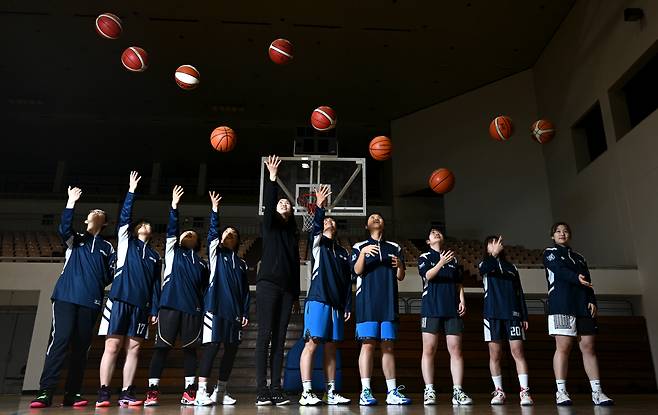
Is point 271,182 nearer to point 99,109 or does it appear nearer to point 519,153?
point 519,153

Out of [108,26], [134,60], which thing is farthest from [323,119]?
[108,26]

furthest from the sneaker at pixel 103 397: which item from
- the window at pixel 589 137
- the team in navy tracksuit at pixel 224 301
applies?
the window at pixel 589 137

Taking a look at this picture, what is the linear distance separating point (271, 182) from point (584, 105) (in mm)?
9128

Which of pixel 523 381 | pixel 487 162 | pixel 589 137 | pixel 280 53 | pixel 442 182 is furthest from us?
pixel 487 162

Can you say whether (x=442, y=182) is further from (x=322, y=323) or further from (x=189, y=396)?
(x=189, y=396)

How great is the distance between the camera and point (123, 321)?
3900mm

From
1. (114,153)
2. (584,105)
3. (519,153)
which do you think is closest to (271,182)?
(584,105)

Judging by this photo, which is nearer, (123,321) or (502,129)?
(123,321)

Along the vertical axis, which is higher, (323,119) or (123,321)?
(323,119)

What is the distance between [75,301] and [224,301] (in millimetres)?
1127

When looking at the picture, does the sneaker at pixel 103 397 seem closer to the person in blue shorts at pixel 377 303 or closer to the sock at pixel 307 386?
the sock at pixel 307 386

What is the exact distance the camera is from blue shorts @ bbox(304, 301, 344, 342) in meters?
3.63

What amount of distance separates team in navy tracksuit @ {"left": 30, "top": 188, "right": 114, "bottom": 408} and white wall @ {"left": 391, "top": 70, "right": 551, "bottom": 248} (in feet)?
35.0

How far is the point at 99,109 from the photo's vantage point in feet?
50.2
